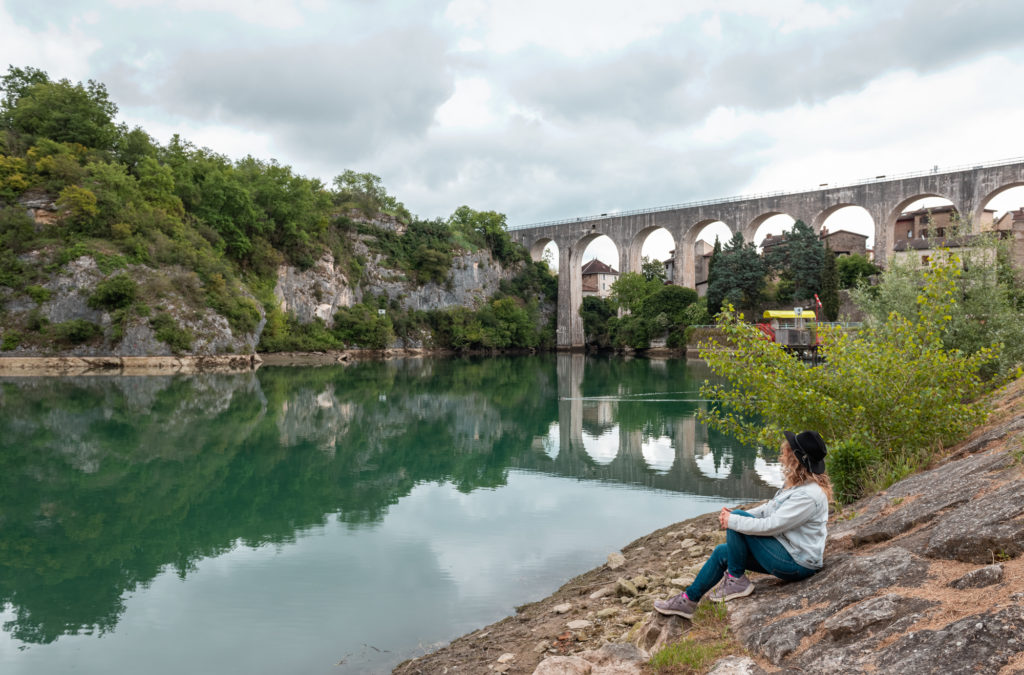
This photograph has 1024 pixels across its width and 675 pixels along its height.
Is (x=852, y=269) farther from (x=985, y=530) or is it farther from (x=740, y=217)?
(x=985, y=530)

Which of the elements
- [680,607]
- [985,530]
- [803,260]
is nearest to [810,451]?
[985,530]

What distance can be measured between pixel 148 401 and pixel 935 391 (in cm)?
2111

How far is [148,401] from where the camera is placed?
21.3 m

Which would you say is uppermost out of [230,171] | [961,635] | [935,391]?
[230,171]

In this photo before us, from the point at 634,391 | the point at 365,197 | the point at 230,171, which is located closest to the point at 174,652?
the point at 634,391

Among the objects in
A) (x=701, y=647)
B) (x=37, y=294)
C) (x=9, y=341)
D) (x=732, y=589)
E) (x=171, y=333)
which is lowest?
(x=701, y=647)

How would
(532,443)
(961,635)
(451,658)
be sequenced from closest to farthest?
(961,635) < (451,658) < (532,443)

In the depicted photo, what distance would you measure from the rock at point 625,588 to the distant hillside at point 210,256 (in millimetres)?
36247

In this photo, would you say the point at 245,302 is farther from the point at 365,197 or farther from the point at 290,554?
the point at 290,554

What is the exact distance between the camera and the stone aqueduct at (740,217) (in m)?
38.8

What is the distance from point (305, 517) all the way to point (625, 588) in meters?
5.14

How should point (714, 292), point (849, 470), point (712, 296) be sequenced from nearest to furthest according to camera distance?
point (849, 470)
point (714, 292)
point (712, 296)

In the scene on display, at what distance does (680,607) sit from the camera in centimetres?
398

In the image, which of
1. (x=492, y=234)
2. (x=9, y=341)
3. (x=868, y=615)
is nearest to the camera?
(x=868, y=615)
